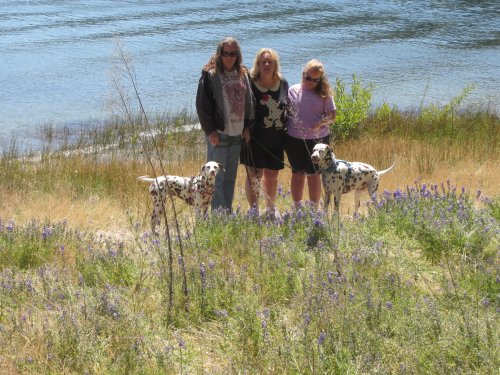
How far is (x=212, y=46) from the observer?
2609cm

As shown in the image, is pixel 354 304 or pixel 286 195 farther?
pixel 286 195

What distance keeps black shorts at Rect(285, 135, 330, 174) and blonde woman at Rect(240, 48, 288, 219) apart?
10 cm

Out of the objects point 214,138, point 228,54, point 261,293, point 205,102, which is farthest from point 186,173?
point 261,293

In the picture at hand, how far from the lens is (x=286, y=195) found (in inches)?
364

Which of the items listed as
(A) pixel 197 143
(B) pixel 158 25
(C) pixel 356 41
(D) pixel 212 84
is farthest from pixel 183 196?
(B) pixel 158 25

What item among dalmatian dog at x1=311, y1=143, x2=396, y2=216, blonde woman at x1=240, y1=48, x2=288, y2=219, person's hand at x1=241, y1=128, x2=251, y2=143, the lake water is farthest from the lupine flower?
the lake water

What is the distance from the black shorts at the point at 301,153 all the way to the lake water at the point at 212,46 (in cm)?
759

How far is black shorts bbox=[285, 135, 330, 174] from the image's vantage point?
7941mm

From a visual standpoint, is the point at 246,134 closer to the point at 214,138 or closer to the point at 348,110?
the point at 214,138

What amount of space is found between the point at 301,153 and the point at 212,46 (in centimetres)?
1869

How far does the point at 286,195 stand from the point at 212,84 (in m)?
2.19

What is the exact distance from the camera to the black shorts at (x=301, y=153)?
794cm

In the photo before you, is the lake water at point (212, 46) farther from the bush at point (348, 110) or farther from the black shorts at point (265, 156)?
the black shorts at point (265, 156)

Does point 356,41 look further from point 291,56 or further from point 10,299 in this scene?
point 10,299
